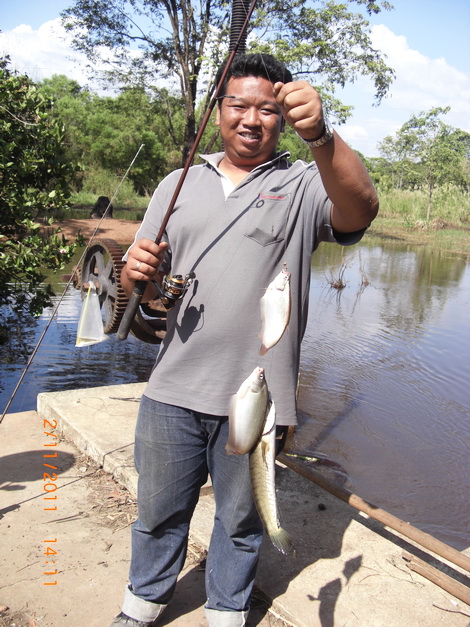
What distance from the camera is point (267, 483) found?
2.00 meters

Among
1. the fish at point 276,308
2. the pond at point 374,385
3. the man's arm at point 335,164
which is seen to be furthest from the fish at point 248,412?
the pond at point 374,385

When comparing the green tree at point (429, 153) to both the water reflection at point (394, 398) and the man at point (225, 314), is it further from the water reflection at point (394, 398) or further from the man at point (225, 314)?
the man at point (225, 314)

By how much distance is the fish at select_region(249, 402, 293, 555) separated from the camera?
1925 millimetres

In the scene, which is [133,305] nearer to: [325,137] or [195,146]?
[195,146]

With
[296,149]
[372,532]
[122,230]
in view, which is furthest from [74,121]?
[372,532]

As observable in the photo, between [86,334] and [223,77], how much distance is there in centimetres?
277

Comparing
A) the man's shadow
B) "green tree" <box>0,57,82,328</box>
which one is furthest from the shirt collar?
"green tree" <box>0,57,82,328</box>

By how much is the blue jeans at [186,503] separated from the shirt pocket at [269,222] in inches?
28.9

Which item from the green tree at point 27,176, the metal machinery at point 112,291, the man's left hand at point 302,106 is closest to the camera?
the man's left hand at point 302,106

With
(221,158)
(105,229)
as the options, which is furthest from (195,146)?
(105,229)

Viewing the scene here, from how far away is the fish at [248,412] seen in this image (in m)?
1.80

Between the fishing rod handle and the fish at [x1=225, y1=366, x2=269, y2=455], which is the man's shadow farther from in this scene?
the fish at [x1=225, y1=366, x2=269, y2=455]

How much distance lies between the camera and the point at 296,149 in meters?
44.9

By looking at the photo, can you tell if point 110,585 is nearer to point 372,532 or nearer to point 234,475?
point 234,475
